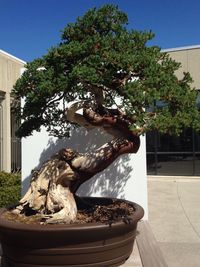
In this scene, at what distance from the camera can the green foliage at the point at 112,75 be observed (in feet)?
13.8

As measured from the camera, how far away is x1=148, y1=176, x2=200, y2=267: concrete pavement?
17.5ft

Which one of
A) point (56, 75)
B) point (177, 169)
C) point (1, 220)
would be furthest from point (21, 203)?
point (177, 169)

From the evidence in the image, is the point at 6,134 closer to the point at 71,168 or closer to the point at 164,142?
the point at 164,142

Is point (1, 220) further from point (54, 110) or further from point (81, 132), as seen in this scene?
point (81, 132)

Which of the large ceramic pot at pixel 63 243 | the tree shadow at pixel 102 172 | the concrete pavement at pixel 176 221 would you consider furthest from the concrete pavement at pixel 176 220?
the large ceramic pot at pixel 63 243

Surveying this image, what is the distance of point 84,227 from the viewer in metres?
4.17

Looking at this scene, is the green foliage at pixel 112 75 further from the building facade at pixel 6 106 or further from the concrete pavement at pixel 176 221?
the building facade at pixel 6 106

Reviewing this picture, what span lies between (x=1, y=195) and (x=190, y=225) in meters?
3.94

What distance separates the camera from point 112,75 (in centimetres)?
433

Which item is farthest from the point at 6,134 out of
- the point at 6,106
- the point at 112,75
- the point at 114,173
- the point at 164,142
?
the point at 112,75

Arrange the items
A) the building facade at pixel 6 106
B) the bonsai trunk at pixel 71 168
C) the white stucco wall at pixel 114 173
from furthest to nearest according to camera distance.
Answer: the building facade at pixel 6 106, the white stucco wall at pixel 114 173, the bonsai trunk at pixel 71 168

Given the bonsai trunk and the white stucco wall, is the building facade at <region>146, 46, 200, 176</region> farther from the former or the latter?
the bonsai trunk

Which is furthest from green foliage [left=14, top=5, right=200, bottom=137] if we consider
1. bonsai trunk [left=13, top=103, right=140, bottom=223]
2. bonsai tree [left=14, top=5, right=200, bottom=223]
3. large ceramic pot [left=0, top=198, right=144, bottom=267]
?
large ceramic pot [left=0, top=198, right=144, bottom=267]

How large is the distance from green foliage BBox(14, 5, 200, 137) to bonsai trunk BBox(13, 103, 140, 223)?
373mm
